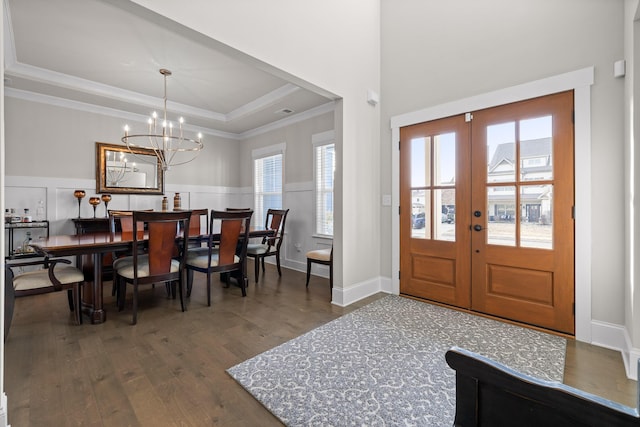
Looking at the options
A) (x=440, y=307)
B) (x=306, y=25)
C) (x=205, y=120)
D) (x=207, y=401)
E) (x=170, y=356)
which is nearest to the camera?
(x=207, y=401)

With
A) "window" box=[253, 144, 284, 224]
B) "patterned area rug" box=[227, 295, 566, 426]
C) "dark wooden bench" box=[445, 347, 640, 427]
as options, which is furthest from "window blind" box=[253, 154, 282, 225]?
"dark wooden bench" box=[445, 347, 640, 427]

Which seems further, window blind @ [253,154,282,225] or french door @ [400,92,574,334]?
window blind @ [253,154,282,225]

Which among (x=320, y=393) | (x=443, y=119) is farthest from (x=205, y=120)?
(x=320, y=393)

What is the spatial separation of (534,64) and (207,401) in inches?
141

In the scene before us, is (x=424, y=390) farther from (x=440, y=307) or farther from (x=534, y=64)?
(x=534, y=64)

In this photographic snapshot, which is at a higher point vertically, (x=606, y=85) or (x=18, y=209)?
(x=606, y=85)

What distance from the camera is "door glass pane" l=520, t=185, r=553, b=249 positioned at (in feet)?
8.45

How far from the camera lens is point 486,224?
291 cm

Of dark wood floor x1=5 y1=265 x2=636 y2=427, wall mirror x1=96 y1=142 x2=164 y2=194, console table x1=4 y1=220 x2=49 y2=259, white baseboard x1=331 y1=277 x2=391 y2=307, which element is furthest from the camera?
wall mirror x1=96 y1=142 x2=164 y2=194

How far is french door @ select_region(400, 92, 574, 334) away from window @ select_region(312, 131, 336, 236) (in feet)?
4.53

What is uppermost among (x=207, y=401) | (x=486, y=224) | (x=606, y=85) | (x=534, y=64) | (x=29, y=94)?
(x=29, y=94)

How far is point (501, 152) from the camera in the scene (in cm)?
281

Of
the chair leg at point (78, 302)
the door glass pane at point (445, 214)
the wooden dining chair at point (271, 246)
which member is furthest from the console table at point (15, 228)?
the door glass pane at point (445, 214)

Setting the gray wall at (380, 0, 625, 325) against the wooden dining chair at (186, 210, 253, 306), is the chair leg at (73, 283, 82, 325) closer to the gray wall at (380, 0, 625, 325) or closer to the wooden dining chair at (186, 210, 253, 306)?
the wooden dining chair at (186, 210, 253, 306)
